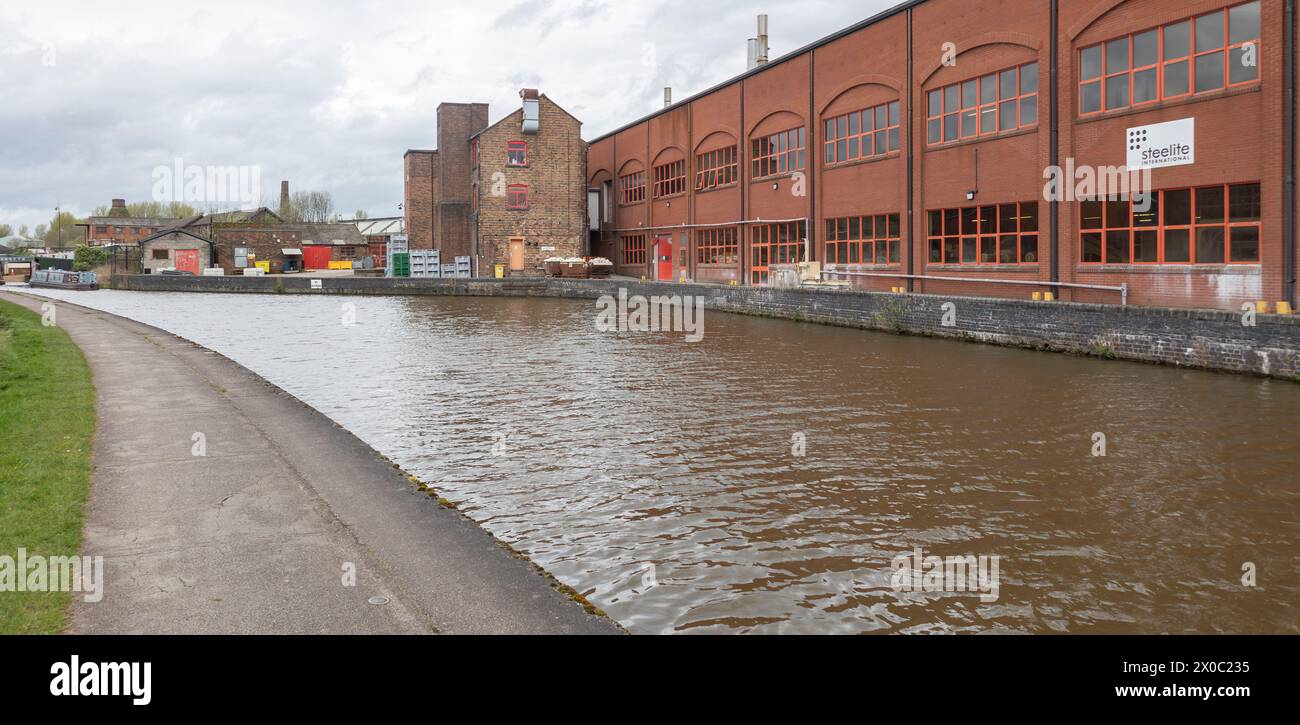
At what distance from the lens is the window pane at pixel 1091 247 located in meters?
23.8

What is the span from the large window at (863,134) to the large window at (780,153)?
5.63 ft

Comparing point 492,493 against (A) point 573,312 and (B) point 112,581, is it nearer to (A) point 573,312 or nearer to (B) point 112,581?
(B) point 112,581

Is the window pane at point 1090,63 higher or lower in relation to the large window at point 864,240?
higher

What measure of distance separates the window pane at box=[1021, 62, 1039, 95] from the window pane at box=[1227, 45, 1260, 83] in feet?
18.2

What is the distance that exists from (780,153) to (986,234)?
42.9 feet

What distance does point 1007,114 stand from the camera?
2656cm

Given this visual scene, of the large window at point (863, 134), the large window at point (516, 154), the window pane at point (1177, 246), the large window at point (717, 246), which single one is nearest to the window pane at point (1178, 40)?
the window pane at point (1177, 246)

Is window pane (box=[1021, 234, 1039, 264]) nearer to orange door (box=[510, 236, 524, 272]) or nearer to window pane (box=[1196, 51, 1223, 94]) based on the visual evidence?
window pane (box=[1196, 51, 1223, 94])

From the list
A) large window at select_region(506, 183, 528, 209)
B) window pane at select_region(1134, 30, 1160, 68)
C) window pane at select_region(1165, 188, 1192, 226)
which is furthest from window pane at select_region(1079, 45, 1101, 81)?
large window at select_region(506, 183, 528, 209)

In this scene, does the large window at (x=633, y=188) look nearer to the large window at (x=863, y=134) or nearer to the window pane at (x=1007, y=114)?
the large window at (x=863, y=134)

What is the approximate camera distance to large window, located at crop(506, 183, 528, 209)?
57156 mm

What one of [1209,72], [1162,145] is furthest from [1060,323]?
[1209,72]

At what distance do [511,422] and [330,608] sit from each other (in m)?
7.36
